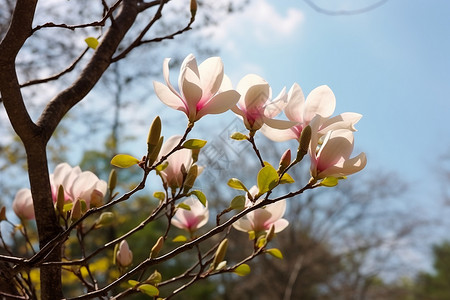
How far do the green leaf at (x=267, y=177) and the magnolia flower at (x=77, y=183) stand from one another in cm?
22

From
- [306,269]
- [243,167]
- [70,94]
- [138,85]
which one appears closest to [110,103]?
[138,85]

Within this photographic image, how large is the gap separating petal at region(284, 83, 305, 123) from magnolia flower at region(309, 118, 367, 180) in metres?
0.04

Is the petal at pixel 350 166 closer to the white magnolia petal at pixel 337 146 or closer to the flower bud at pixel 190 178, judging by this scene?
the white magnolia petal at pixel 337 146

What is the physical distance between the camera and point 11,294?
545 mm

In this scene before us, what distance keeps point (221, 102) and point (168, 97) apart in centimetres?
6

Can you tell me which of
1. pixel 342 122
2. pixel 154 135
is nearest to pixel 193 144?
pixel 154 135

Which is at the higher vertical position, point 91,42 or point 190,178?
point 91,42

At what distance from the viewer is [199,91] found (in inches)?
16.7

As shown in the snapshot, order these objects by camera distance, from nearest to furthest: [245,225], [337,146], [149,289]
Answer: [337,146]
[149,289]
[245,225]

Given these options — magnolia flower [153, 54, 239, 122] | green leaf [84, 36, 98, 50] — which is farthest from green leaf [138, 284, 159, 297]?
green leaf [84, 36, 98, 50]

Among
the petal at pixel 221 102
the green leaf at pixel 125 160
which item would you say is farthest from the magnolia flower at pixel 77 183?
the petal at pixel 221 102

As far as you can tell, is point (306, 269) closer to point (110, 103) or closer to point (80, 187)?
point (110, 103)

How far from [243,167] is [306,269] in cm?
284

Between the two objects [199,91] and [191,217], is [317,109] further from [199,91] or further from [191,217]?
[191,217]
